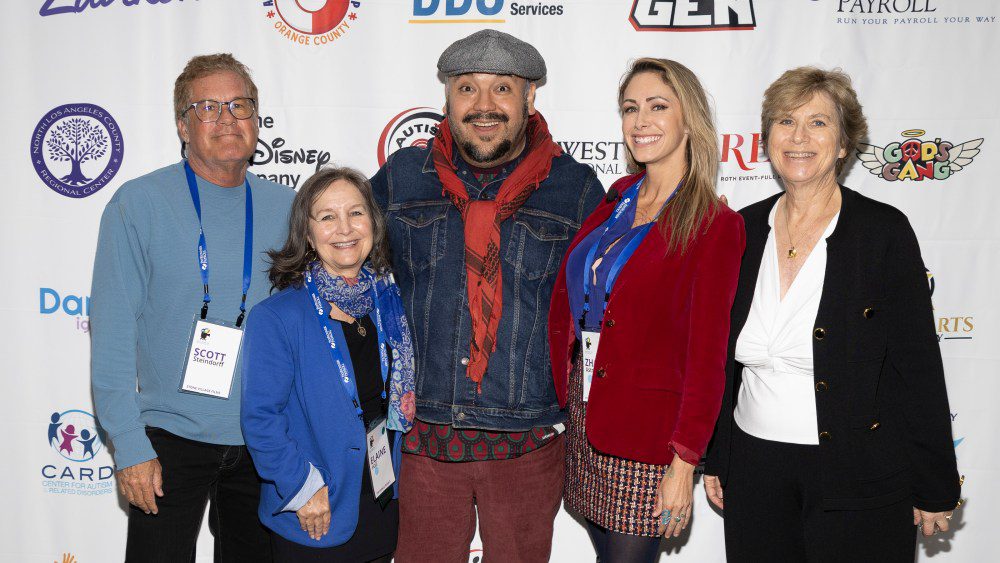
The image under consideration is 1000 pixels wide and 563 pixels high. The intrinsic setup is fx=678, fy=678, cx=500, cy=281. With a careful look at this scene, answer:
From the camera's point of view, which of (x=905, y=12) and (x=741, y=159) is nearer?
(x=905, y=12)

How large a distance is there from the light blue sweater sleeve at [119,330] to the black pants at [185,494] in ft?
0.29

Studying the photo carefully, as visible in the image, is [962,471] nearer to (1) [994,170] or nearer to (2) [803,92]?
(1) [994,170]

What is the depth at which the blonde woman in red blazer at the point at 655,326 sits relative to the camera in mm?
1931

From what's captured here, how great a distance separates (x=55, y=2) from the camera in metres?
3.26

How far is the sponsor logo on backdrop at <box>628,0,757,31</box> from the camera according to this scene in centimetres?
318

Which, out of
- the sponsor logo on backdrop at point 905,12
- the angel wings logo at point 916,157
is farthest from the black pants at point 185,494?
the sponsor logo on backdrop at point 905,12

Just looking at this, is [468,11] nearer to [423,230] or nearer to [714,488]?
[423,230]

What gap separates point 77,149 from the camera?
331 cm

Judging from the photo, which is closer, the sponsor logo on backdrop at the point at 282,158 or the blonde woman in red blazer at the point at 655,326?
the blonde woman in red blazer at the point at 655,326

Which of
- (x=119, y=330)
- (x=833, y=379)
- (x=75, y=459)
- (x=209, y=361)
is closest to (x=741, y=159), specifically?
(x=833, y=379)

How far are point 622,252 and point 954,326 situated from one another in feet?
7.11

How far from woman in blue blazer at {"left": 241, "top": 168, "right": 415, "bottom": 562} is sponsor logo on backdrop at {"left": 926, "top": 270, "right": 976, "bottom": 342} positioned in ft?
8.57

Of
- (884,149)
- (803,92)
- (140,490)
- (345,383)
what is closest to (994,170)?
(884,149)

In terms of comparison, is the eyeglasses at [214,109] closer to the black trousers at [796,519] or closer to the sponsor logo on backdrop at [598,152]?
the sponsor logo on backdrop at [598,152]
